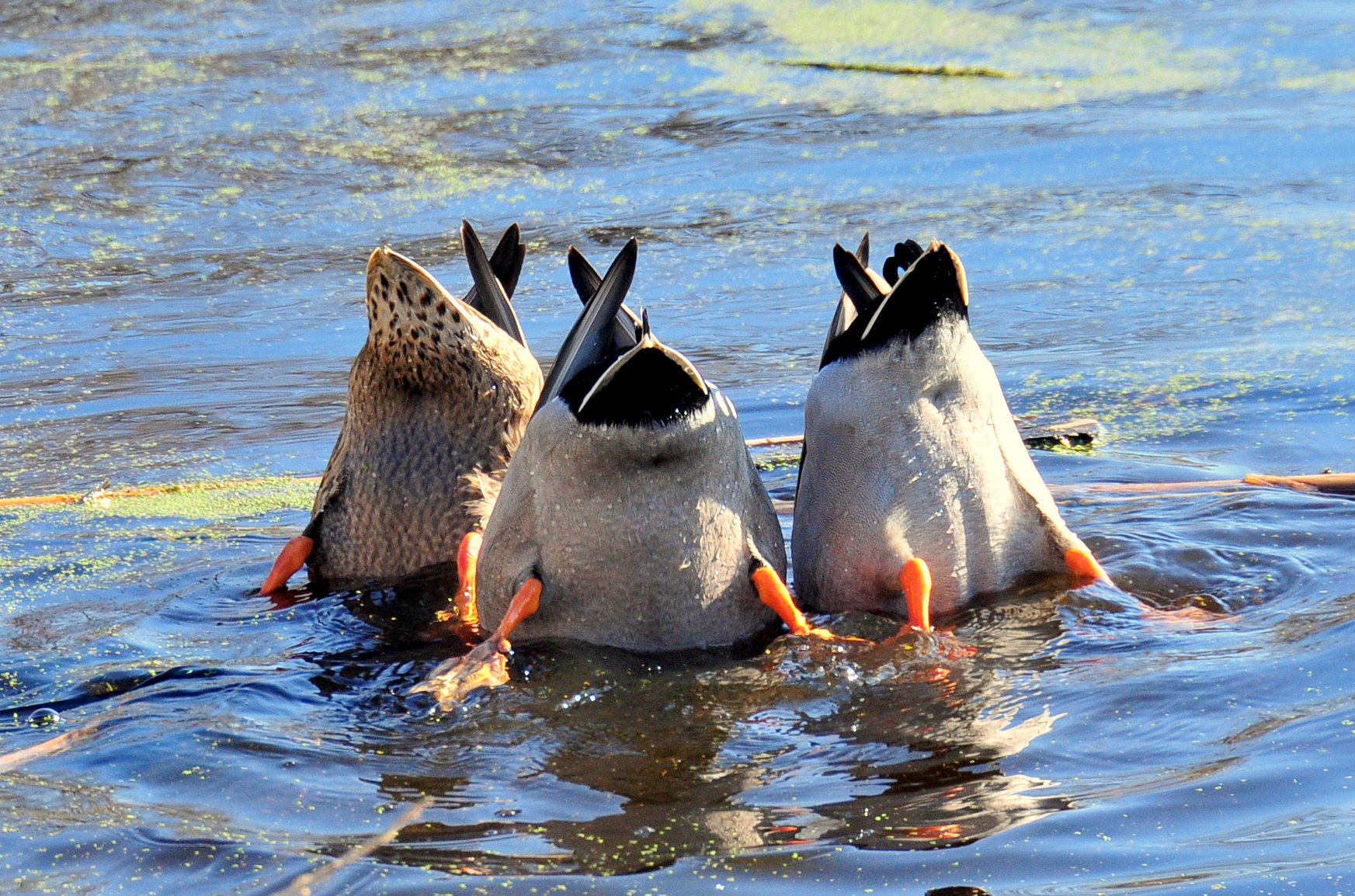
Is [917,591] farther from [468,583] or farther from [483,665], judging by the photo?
[468,583]

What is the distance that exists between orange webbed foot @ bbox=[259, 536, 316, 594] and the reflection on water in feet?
0.17

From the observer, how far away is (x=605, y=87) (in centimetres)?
1223

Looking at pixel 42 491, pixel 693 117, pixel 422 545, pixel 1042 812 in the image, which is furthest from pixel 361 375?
pixel 693 117

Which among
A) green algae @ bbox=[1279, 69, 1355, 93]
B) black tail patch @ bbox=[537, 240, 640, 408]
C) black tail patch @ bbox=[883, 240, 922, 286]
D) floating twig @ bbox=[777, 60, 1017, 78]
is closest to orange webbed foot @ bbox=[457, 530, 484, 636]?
black tail patch @ bbox=[537, 240, 640, 408]

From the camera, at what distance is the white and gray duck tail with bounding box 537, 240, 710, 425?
155 inches

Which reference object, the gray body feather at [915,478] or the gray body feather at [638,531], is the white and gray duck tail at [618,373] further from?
the gray body feather at [915,478]

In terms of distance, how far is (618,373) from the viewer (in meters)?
3.96

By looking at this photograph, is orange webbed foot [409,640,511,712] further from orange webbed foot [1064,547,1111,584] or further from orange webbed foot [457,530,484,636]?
orange webbed foot [1064,547,1111,584]

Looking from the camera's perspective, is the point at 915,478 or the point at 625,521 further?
the point at 915,478

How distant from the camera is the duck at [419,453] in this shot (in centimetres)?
506

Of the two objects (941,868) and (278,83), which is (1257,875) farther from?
(278,83)

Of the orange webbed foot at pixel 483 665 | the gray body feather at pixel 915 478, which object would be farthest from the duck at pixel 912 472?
the orange webbed foot at pixel 483 665

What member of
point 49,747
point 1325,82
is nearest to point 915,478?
point 49,747

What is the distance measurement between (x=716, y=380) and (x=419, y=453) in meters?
2.33
